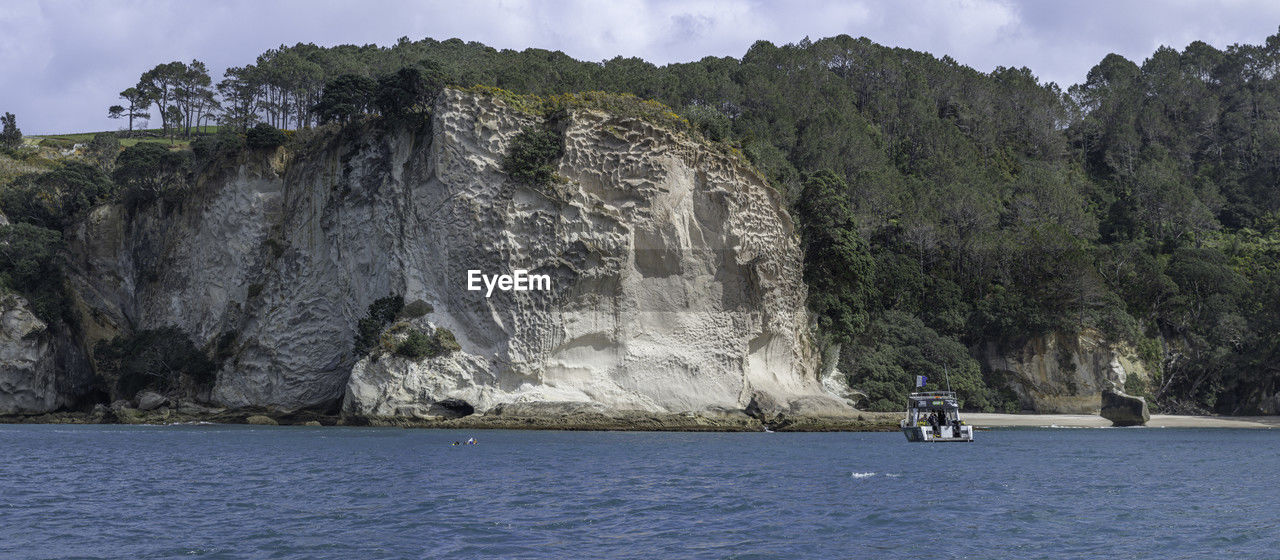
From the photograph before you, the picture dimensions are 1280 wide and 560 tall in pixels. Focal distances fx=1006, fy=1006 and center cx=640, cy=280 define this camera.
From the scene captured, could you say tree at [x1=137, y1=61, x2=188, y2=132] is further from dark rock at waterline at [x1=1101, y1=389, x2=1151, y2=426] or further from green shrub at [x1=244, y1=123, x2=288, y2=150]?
dark rock at waterline at [x1=1101, y1=389, x2=1151, y2=426]

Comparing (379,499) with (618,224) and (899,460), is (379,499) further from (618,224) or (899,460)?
(618,224)

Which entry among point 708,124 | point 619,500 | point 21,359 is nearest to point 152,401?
point 21,359

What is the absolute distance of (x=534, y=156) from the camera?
153 feet

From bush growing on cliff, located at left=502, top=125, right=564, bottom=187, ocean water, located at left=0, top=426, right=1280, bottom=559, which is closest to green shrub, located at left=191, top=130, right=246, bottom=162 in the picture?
bush growing on cliff, located at left=502, top=125, right=564, bottom=187

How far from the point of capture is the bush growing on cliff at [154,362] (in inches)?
2099

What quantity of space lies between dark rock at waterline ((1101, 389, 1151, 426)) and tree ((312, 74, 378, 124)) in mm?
42760

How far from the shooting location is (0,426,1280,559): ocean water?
16.8 m

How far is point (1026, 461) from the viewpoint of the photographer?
31734 millimetres

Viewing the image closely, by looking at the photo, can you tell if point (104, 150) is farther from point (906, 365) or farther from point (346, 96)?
point (906, 365)

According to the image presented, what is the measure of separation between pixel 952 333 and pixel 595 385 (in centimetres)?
2396

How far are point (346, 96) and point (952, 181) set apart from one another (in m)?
41.7

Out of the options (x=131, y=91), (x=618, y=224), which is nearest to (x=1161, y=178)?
(x=618, y=224)

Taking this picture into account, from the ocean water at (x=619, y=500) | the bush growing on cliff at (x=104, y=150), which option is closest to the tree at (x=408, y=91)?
the ocean water at (x=619, y=500)

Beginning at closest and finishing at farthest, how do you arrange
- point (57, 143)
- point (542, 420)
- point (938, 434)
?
point (938, 434)
point (542, 420)
point (57, 143)
